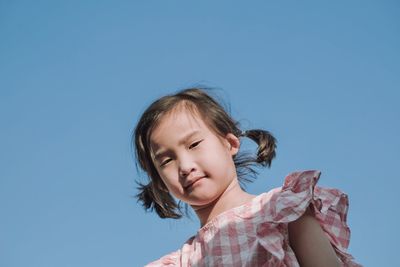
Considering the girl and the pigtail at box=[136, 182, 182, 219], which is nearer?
the girl

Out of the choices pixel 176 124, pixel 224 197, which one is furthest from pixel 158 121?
pixel 224 197

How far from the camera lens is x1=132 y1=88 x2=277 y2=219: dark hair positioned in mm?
2629

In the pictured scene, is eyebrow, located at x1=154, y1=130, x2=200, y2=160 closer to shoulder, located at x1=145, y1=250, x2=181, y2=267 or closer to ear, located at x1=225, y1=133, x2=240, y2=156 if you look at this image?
ear, located at x1=225, y1=133, x2=240, y2=156

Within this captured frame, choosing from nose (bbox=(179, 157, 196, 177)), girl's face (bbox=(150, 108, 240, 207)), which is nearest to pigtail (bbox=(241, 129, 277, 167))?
girl's face (bbox=(150, 108, 240, 207))

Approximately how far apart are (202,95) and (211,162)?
2.14 feet

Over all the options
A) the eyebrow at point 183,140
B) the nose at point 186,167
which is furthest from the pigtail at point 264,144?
the nose at point 186,167

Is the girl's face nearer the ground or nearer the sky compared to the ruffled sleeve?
nearer the sky

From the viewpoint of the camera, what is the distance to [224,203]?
2.38 m

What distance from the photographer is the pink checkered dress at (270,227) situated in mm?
1896

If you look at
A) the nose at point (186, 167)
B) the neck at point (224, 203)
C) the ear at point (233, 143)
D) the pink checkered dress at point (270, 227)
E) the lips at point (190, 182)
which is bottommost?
the pink checkered dress at point (270, 227)

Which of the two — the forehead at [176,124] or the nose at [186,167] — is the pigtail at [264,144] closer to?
the forehead at [176,124]

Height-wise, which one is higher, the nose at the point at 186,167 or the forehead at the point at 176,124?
the forehead at the point at 176,124

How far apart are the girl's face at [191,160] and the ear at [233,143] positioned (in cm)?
12

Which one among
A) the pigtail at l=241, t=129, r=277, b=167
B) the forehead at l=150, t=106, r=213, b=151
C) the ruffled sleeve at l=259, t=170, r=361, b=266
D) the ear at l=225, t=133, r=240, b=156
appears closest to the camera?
the ruffled sleeve at l=259, t=170, r=361, b=266
